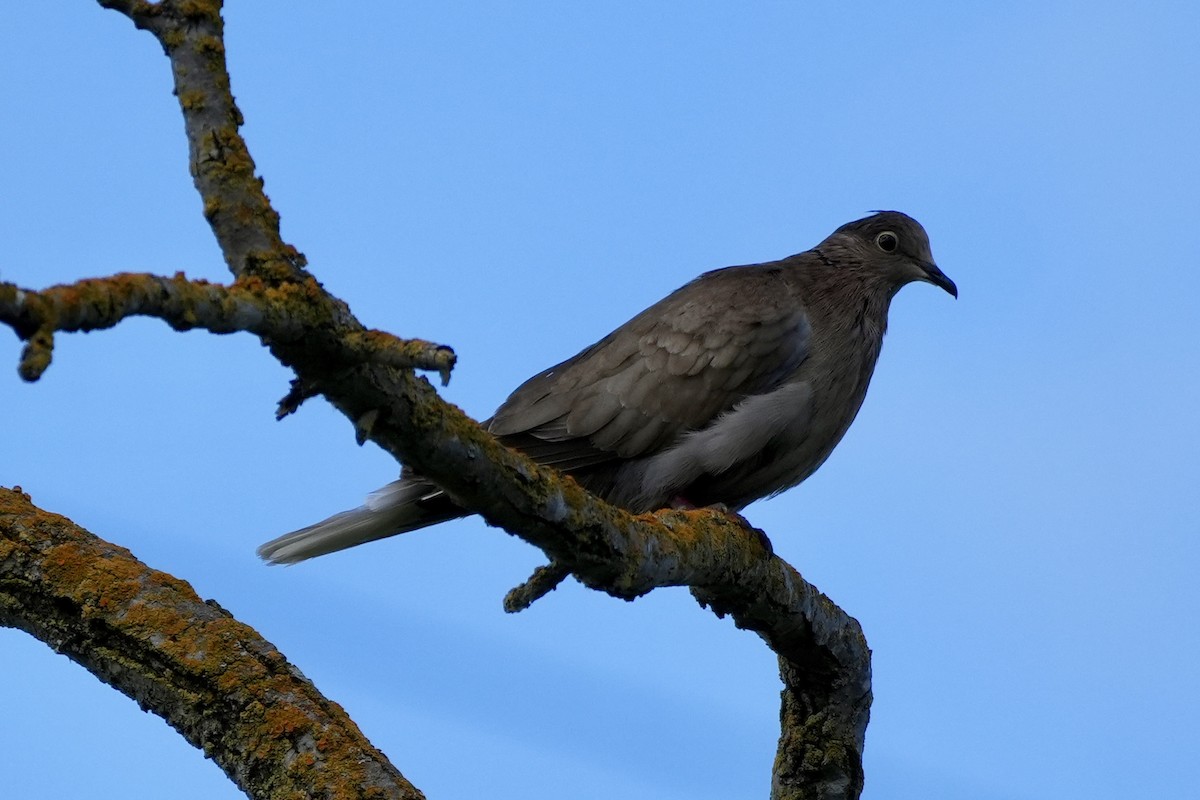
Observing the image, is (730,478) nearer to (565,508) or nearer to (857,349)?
(857,349)

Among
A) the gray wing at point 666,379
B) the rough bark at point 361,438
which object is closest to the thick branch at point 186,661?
the rough bark at point 361,438

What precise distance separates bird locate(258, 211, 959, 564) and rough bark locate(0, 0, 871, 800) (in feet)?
2.85

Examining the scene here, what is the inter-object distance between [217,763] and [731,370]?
9.12 feet

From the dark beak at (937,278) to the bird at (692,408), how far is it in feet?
2.30

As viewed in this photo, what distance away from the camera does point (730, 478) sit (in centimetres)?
566

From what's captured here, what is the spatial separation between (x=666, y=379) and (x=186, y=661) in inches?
105

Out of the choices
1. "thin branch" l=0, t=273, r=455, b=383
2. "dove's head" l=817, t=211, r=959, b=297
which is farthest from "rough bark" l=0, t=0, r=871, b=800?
"dove's head" l=817, t=211, r=959, b=297

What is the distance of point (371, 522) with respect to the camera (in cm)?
527

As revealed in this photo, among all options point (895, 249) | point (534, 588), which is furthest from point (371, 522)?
point (895, 249)

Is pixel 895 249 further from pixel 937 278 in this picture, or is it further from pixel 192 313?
pixel 192 313

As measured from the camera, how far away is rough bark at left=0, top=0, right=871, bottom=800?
2.51m

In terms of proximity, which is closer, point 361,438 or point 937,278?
point 361,438

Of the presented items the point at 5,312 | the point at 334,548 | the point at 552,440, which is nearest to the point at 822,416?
the point at 552,440

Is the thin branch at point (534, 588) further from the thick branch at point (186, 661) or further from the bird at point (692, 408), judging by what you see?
the bird at point (692, 408)
